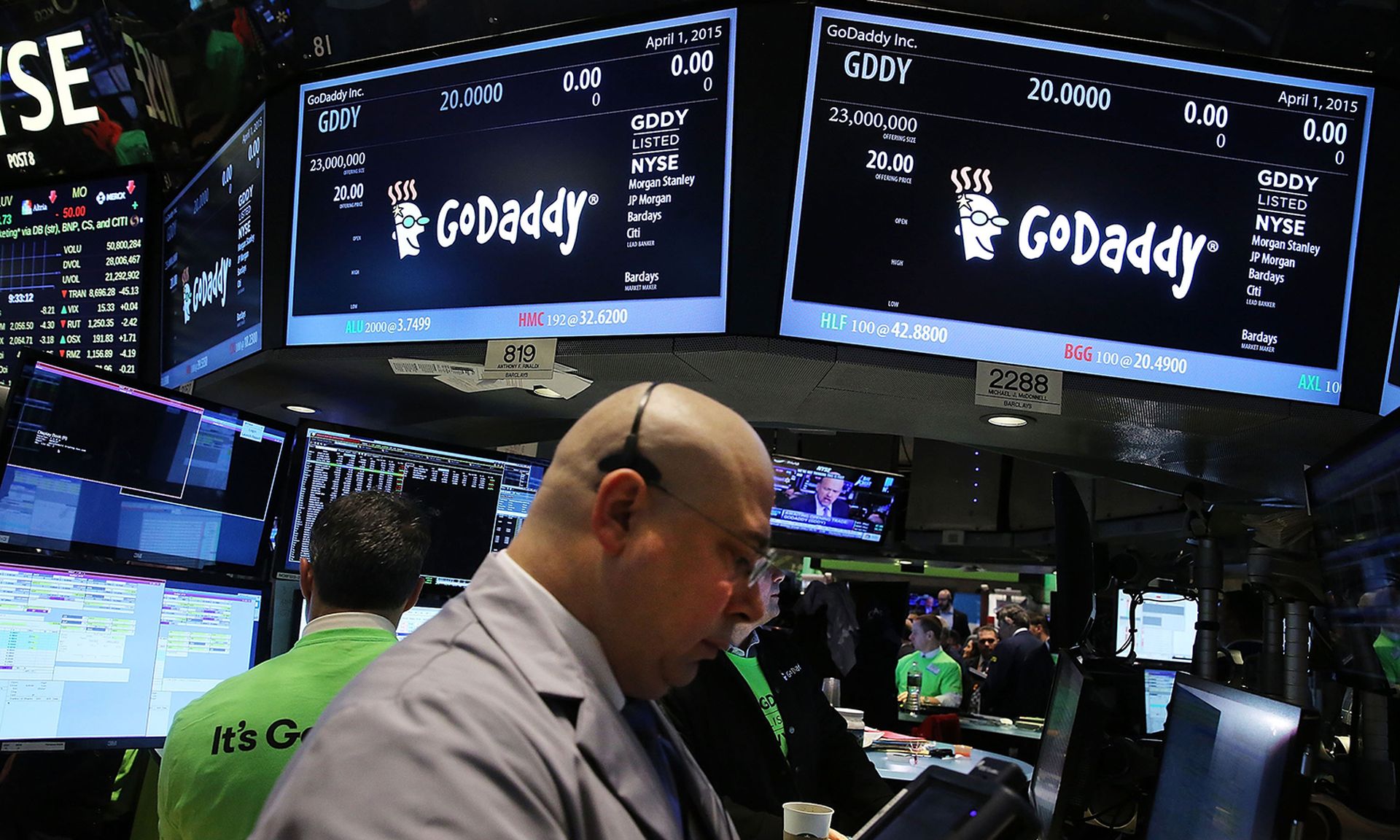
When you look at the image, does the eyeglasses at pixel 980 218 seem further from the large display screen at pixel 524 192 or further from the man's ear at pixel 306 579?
the man's ear at pixel 306 579

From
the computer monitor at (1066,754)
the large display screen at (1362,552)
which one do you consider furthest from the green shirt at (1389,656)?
the computer monitor at (1066,754)

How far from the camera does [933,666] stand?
8219mm

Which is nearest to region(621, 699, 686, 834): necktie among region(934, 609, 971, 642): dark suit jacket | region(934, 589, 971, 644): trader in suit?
region(934, 589, 971, 644): trader in suit

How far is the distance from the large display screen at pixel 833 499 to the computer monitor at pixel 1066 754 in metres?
2.41

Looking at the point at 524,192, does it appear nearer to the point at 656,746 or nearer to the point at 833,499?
the point at 656,746

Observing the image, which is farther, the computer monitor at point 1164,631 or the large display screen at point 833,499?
the computer monitor at point 1164,631

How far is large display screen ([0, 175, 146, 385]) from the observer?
15.2 feet

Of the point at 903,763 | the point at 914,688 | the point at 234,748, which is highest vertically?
the point at 234,748

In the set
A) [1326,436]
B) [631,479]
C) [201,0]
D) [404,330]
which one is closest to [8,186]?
[201,0]

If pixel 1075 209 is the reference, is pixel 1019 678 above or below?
below

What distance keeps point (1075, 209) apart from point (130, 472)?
2.65 m

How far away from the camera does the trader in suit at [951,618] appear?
12070 millimetres

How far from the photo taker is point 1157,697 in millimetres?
4926

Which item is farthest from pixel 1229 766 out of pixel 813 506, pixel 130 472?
pixel 813 506
